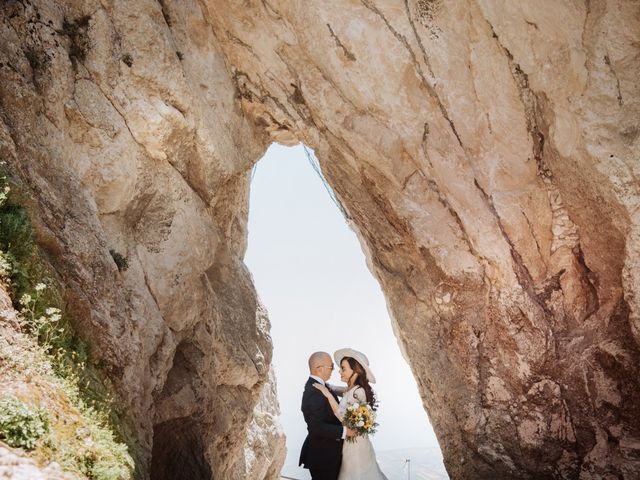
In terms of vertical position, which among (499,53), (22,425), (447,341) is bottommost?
(22,425)

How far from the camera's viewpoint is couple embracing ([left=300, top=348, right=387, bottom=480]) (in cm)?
769

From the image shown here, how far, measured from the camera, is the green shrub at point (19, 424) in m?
3.81

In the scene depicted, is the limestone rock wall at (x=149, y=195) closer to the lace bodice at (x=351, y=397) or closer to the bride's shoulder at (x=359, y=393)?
the lace bodice at (x=351, y=397)

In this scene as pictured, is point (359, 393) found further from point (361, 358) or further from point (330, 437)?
point (330, 437)

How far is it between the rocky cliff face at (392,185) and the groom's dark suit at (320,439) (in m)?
2.68

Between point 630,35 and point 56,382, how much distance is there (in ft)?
31.8

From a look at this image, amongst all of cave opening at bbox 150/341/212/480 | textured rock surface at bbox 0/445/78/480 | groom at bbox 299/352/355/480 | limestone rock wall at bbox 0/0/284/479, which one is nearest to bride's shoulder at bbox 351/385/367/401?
groom at bbox 299/352/355/480

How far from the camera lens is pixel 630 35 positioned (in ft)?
25.8

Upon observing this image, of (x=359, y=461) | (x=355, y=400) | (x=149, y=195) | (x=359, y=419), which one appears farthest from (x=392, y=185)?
(x=359, y=461)

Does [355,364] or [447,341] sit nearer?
[355,364]

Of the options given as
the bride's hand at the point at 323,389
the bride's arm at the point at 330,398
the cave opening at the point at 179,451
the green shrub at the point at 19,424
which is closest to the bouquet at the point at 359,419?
the bride's arm at the point at 330,398

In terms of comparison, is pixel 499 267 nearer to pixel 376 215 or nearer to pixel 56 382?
pixel 376 215

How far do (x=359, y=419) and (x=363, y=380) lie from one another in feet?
3.36

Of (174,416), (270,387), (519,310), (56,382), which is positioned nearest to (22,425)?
(56,382)
